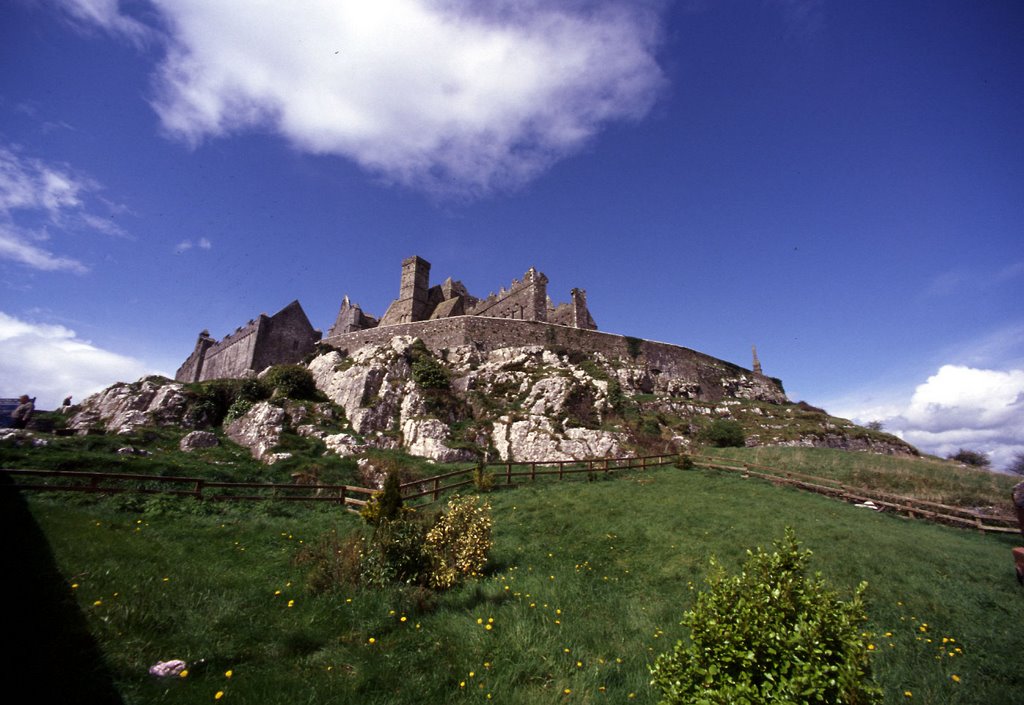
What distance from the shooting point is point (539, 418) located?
98.9 feet

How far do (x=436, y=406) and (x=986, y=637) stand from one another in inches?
1044

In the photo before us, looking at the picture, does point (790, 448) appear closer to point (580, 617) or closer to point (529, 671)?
point (580, 617)

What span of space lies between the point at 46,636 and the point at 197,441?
2160 cm

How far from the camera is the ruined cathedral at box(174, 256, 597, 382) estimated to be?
3834 centimetres

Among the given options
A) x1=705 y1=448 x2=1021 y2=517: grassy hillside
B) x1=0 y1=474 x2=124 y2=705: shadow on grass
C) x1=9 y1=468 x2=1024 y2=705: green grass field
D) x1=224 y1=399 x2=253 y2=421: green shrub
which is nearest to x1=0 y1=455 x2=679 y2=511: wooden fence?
x1=9 y1=468 x2=1024 y2=705: green grass field

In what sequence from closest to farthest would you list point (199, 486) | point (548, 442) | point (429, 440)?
point (199, 486) < point (429, 440) < point (548, 442)

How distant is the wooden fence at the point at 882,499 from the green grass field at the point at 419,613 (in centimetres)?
692

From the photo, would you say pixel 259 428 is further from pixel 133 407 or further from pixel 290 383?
pixel 133 407

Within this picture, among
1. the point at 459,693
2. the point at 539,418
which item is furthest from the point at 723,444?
the point at 459,693

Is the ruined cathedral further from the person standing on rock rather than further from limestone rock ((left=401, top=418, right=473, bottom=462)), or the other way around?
the person standing on rock

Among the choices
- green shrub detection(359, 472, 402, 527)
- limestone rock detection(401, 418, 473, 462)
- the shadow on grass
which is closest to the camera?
the shadow on grass

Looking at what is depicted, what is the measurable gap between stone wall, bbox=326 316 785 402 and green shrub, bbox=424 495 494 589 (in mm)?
27111

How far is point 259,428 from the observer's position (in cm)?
2539

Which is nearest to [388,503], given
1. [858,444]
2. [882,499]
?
[882,499]
